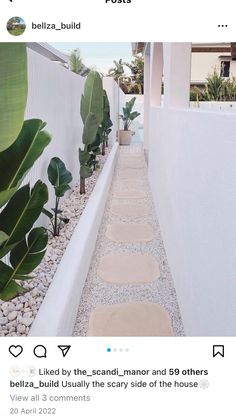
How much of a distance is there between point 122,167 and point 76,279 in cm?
743

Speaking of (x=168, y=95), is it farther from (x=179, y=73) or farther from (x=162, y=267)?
(x=162, y=267)

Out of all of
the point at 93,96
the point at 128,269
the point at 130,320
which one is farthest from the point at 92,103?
the point at 130,320

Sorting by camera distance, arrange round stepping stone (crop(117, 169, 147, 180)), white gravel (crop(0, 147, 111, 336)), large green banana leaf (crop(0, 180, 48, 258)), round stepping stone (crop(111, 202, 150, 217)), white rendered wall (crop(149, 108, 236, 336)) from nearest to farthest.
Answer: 1. white rendered wall (crop(149, 108, 236, 336))
2. large green banana leaf (crop(0, 180, 48, 258))
3. white gravel (crop(0, 147, 111, 336))
4. round stepping stone (crop(111, 202, 150, 217))
5. round stepping stone (crop(117, 169, 147, 180))

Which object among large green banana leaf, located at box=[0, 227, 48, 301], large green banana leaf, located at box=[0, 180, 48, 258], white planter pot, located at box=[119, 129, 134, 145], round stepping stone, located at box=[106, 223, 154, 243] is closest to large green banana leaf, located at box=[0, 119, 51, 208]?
large green banana leaf, located at box=[0, 180, 48, 258]

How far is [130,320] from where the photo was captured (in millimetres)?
3066

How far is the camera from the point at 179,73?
169 inches

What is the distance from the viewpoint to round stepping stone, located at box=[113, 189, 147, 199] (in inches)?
278

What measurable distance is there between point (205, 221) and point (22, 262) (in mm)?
965

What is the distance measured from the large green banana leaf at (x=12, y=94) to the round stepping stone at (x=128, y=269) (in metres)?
2.34

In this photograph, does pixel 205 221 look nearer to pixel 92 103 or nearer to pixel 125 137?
pixel 92 103
